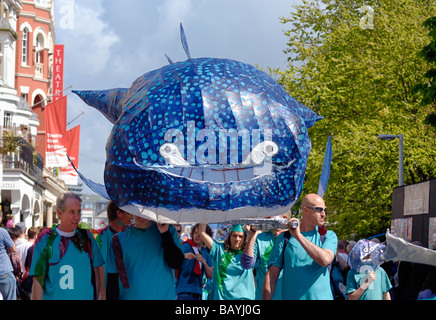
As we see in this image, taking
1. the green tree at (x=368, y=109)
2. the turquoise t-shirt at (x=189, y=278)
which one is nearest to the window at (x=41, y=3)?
the green tree at (x=368, y=109)

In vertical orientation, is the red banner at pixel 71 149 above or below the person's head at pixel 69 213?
above

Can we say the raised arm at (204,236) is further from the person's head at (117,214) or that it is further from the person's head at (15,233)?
the person's head at (15,233)

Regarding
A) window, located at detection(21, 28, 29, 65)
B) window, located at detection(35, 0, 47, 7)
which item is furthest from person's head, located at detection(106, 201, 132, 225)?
window, located at detection(35, 0, 47, 7)

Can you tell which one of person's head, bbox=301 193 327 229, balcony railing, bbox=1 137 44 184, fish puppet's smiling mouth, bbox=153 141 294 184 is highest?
balcony railing, bbox=1 137 44 184

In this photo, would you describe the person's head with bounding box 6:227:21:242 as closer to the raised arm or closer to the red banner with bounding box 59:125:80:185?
the raised arm

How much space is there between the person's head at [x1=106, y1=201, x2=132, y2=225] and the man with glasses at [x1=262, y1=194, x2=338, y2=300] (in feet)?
5.60

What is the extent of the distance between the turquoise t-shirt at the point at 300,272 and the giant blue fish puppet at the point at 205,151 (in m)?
0.37

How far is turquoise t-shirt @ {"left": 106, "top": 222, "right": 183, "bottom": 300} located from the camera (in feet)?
22.5

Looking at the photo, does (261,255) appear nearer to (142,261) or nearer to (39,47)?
(142,261)

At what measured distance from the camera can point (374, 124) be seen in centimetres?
2891

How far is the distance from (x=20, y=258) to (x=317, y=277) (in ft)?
27.8

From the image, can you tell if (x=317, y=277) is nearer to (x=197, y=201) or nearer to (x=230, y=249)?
(x=197, y=201)

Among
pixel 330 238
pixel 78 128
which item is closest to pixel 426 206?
pixel 330 238

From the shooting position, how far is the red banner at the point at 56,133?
1540 inches
